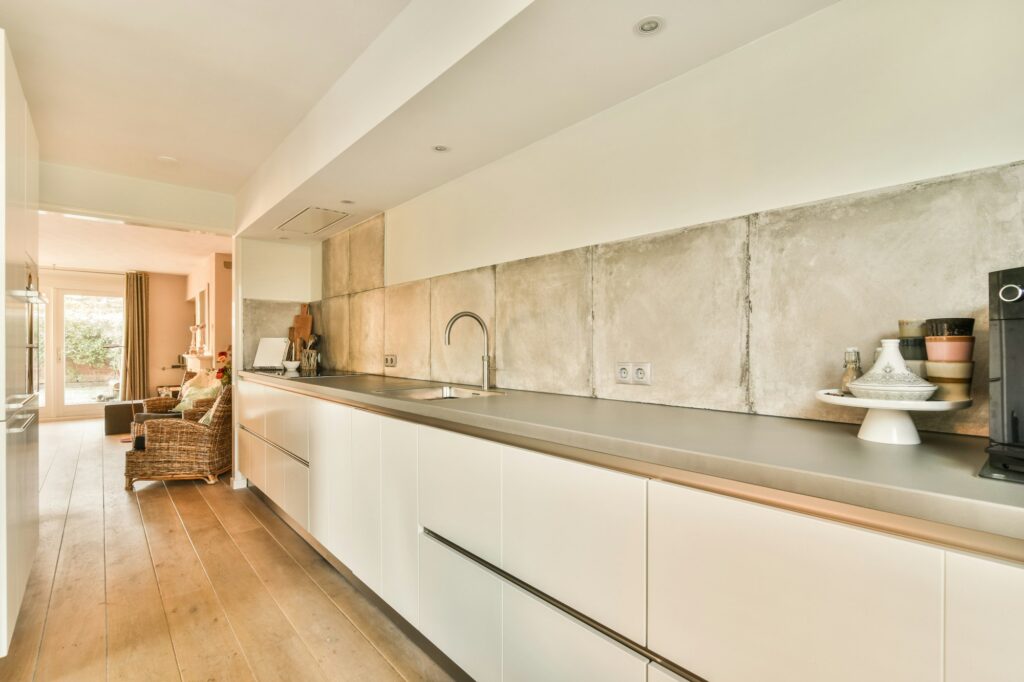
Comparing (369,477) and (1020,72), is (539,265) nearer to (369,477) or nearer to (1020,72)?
(369,477)

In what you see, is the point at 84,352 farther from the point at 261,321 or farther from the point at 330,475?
the point at 330,475

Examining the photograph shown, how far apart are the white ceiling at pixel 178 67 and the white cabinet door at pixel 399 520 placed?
164 centimetres

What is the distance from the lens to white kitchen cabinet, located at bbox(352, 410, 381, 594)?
80.1 inches

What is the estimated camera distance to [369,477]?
2090 millimetres

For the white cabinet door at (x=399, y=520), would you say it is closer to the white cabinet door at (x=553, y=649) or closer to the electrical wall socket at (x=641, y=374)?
the white cabinet door at (x=553, y=649)

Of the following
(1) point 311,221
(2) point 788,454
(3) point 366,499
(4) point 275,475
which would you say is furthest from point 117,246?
(2) point 788,454

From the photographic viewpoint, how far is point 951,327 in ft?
3.32

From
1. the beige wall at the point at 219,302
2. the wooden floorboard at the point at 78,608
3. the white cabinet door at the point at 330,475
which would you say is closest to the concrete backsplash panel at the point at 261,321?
the wooden floorboard at the point at 78,608

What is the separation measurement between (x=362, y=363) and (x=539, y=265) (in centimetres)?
197

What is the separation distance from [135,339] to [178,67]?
795cm

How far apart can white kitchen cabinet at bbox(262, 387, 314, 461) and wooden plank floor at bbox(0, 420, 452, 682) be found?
57 cm

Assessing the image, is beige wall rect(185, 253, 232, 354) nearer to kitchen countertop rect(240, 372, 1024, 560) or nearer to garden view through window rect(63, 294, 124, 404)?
garden view through window rect(63, 294, 124, 404)

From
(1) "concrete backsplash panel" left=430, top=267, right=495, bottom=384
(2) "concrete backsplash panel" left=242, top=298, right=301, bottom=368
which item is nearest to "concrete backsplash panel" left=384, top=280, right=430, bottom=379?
(1) "concrete backsplash panel" left=430, top=267, right=495, bottom=384

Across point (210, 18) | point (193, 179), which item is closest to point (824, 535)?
point (210, 18)
